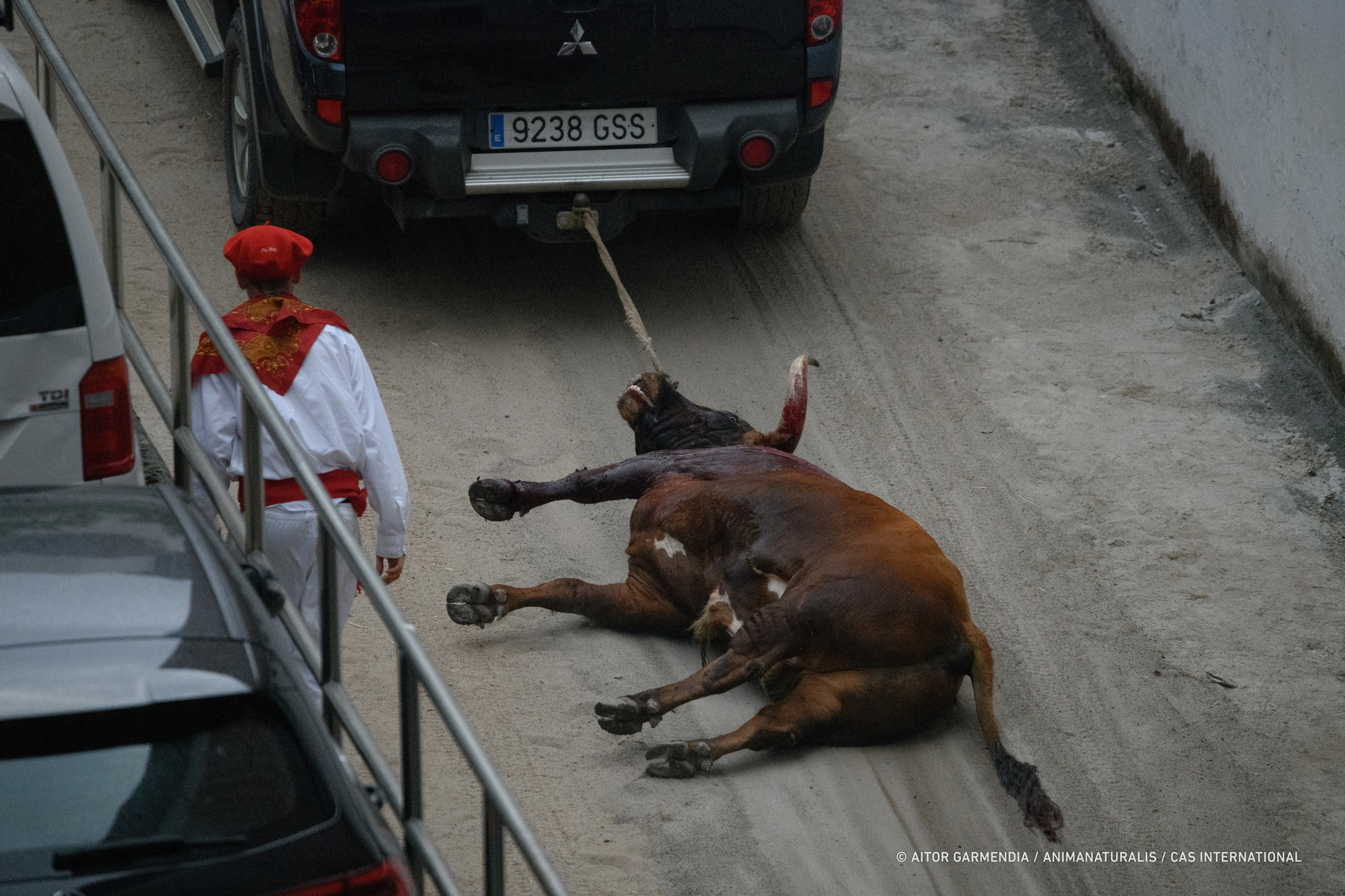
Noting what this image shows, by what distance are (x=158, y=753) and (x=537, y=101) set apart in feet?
15.1

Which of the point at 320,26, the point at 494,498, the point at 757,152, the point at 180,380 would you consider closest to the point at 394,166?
the point at 320,26

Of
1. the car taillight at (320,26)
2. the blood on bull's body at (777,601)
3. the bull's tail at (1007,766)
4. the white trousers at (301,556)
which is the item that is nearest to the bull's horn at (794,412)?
the blood on bull's body at (777,601)

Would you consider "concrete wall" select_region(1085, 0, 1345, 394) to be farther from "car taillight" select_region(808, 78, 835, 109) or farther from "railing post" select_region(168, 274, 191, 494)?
"railing post" select_region(168, 274, 191, 494)

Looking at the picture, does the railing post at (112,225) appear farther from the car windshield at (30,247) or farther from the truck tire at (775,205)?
the truck tire at (775,205)

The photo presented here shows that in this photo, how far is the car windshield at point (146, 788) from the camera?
2.50 m

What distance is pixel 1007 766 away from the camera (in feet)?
15.2

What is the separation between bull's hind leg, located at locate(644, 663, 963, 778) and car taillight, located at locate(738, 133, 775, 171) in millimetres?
2900

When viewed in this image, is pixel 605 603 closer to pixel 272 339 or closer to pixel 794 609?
pixel 794 609

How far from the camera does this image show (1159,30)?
29.9 ft

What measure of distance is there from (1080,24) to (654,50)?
4.69m

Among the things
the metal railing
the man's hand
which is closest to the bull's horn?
the man's hand

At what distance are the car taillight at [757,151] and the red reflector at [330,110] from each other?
179 cm

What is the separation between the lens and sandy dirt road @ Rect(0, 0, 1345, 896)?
4578mm

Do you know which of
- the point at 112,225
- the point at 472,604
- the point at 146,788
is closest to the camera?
the point at 146,788
